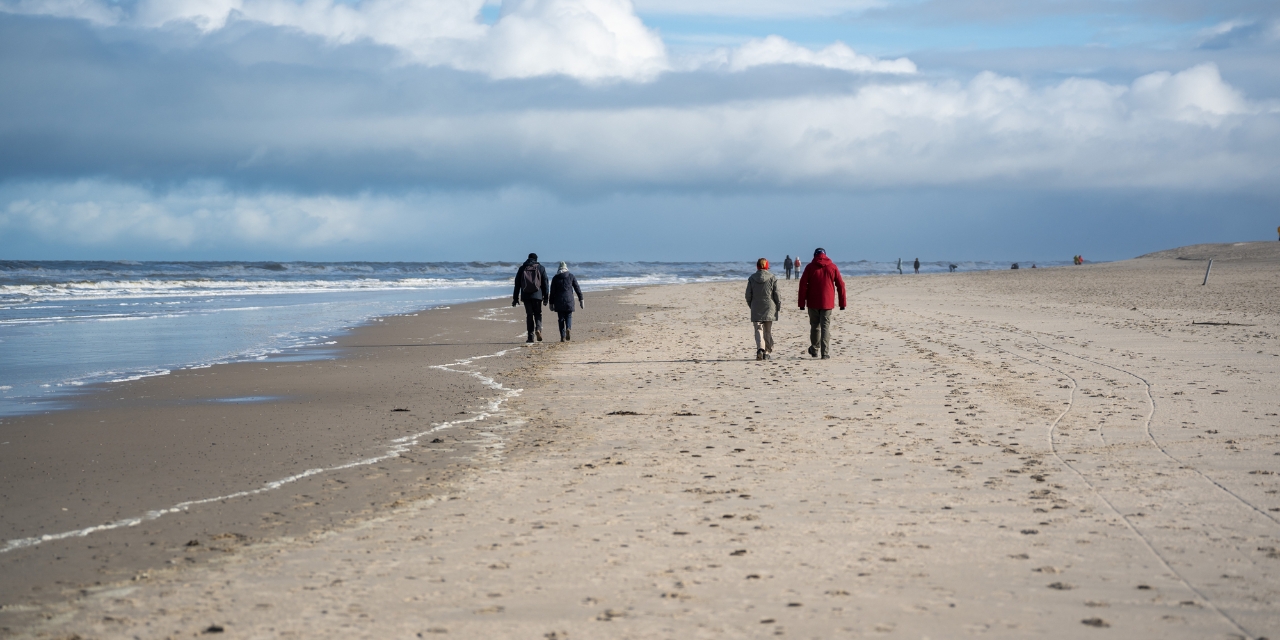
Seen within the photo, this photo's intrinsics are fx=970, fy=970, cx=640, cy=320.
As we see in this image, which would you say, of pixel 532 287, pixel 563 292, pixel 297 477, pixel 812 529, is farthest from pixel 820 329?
pixel 812 529

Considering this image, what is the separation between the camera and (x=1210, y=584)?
14.8ft

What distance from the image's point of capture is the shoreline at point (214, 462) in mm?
5570

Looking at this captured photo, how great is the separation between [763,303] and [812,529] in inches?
389

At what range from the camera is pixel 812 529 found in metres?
5.62

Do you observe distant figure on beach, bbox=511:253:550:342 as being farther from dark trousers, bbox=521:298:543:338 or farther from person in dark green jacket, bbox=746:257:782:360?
person in dark green jacket, bbox=746:257:782:360

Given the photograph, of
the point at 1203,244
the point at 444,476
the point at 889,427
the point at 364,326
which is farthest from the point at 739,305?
the point at 1203,244

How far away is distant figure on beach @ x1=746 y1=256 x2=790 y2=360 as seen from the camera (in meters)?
15.3

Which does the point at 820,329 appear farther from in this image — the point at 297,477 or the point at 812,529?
the point at 812,529

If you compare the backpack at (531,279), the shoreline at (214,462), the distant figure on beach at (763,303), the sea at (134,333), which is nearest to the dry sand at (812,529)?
the shoreline at (214,462)

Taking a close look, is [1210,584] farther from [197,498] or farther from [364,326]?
[364,326]

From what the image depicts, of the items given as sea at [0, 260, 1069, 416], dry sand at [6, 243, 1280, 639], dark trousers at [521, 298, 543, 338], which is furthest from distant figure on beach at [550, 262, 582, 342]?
dry sand at [6, 243, 1280, 639]

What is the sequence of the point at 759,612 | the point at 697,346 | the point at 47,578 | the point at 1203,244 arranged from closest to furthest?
1. the point at 759,612
2. the point at 47,578
3. the point at 697,346
4. the point at 1203,244

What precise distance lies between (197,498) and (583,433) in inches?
137

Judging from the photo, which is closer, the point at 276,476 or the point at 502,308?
the point at 276,476
